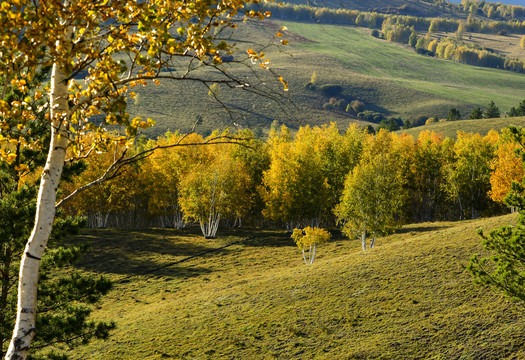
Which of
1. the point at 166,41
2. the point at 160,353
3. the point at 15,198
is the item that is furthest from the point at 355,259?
the point at 166,41

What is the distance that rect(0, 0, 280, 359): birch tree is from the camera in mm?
5469

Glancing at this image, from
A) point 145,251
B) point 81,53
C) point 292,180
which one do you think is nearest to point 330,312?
point 81,53

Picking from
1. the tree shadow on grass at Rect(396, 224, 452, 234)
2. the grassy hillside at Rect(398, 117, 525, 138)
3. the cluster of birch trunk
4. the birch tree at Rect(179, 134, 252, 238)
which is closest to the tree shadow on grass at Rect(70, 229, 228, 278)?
the birch tree at Rect(179, 134, 252, 238)

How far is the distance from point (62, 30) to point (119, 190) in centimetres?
6819

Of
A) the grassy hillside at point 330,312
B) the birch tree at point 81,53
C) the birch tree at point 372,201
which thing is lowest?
the grassy hillside at point 330,312

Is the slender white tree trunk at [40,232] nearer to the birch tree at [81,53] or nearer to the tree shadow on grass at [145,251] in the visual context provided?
the birch tree at [81,53]

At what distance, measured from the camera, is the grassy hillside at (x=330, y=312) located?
24.9 meters

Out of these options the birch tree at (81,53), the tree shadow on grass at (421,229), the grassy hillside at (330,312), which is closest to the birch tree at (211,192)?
the grassy hillside at (330,312)

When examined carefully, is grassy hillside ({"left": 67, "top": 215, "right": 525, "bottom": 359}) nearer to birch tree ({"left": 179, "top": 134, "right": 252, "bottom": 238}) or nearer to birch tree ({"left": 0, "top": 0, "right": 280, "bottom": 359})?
birch tree ({"left": 0, "top": 0, "right": 280, "bottom": 359})

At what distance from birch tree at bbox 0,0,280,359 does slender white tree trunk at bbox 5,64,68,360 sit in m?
0.01

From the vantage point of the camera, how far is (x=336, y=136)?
265 feet

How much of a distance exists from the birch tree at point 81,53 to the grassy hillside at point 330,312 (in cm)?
1633

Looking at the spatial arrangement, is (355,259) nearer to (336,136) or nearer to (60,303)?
(60,303)

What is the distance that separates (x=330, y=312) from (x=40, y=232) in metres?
26.9
